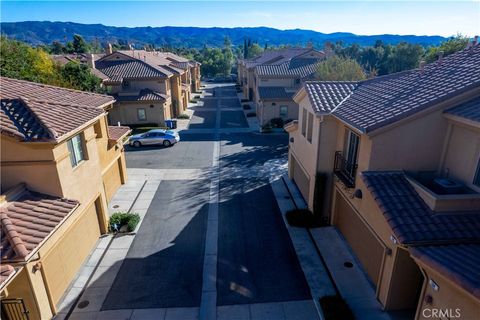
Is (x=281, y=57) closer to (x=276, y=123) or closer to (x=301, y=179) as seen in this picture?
(x=276, y=123)

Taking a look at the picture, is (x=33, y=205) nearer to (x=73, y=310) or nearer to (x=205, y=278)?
(x=73, y=310)

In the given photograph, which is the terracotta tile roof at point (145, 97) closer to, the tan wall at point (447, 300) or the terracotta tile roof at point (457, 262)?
the terracotta tile roof at point (457, 262)

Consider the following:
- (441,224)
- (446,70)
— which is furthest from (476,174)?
(446,70)

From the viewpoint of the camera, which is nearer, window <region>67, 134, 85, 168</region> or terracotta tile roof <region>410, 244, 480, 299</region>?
terracotta tile roof <region>410, 244, 480, 299</region>

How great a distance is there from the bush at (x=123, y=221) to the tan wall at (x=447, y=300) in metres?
12.2

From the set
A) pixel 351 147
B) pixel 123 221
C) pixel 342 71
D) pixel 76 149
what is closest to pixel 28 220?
pixel 76 149

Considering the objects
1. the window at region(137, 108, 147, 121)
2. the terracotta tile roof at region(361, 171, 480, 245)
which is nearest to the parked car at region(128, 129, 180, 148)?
the window at region(137, 108, 147, 121)

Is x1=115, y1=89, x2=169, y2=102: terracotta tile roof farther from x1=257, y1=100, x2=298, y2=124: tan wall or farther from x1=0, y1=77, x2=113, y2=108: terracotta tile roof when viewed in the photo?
x1=0, y1=77, x2=113, y2=108: terracotta tile roof

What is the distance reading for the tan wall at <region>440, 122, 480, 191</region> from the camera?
8.96 meters

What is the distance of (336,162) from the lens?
13.8 meters

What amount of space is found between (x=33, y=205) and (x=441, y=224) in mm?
12577

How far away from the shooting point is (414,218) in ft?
28.2

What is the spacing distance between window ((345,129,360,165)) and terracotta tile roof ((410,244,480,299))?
4960 mm

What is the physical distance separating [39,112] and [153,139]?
55.8 feet
